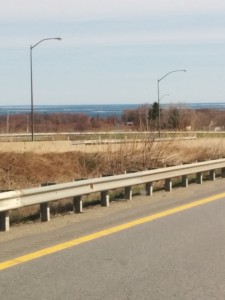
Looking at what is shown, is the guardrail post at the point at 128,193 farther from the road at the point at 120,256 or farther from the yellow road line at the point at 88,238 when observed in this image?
the yellow road line at the point at 88,238

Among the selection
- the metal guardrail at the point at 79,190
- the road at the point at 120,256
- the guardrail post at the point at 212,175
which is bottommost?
the road at the point at 120,256

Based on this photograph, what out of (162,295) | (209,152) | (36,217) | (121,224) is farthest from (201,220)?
(209,152)

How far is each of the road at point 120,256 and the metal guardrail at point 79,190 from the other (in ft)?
0.97

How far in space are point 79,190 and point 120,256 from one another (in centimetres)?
292

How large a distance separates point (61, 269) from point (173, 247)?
1722mm

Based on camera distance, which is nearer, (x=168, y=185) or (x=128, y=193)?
(x=128, y=193)

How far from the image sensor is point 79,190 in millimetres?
9469

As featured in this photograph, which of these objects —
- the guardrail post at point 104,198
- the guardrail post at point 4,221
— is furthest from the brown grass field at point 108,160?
the guardrail post at point 4,221

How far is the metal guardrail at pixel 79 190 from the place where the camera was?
26.7 feet

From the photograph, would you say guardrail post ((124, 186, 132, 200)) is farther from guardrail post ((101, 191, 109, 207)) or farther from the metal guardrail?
guardrail post ((101, 191, 109, 207))

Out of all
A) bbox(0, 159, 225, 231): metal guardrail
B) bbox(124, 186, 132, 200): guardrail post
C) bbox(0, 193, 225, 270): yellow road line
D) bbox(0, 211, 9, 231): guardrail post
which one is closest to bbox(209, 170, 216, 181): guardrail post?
bbox(0, 159, 225, 231): metal guardrail

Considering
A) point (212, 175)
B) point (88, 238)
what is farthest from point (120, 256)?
point (212, 175)

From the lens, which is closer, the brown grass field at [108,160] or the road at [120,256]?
the road at [120,256]

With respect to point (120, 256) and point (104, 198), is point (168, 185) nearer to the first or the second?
point (104, 198)
